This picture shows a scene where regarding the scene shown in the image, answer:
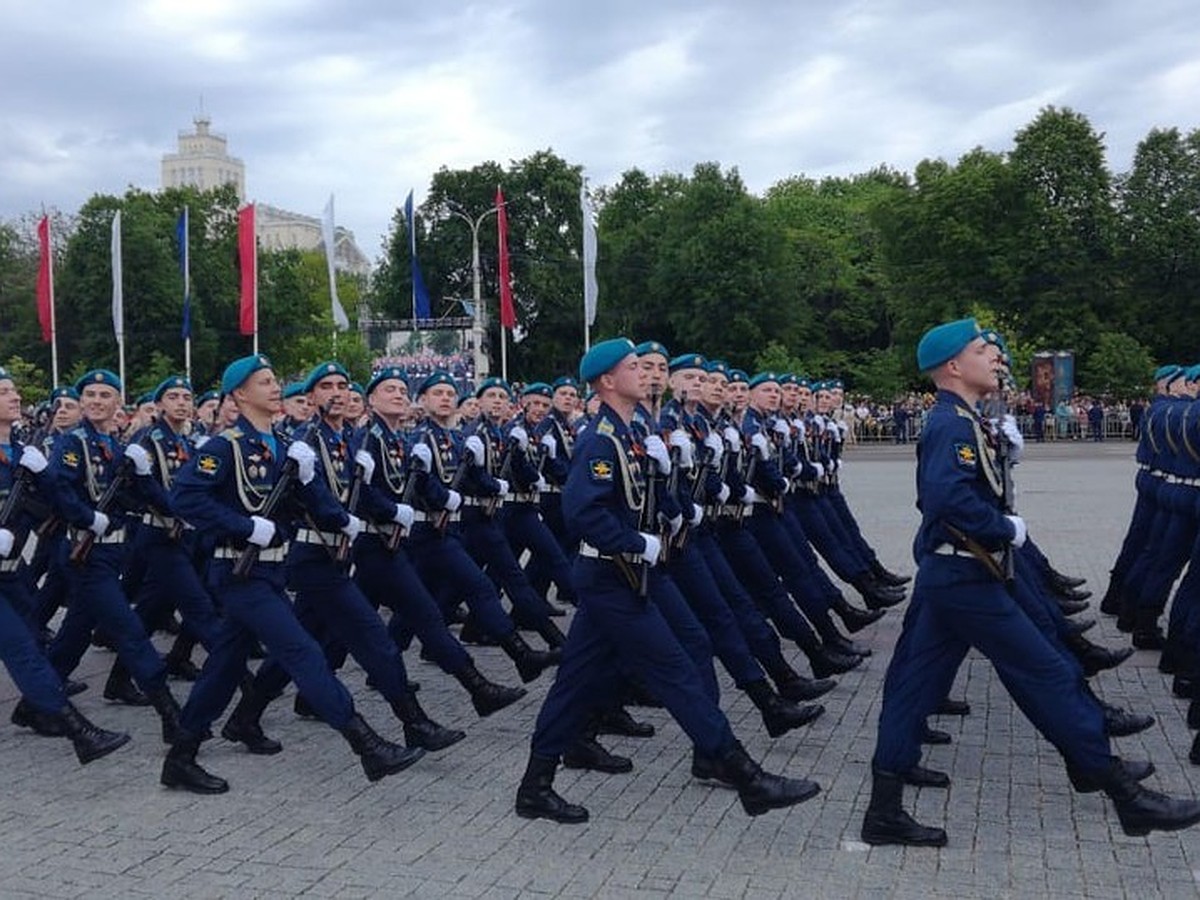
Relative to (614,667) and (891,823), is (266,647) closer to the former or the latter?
(614,667)

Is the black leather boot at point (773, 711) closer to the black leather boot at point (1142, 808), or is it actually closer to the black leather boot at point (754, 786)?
the black leather boot at point (754, 786)

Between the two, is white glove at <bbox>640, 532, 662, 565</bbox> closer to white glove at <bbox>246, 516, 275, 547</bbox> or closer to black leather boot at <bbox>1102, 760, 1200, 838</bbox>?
white glove at <bbox>246, 516, 275, 547</bbox>

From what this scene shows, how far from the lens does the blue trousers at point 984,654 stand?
500 centimetres

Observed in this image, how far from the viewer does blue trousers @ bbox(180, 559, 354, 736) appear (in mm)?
5988

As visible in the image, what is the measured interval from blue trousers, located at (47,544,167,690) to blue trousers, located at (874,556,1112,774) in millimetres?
4089

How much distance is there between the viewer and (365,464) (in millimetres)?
7363

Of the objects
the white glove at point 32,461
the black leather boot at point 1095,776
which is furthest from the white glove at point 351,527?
the black leather boot at point 1095,776

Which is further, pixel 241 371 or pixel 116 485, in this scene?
pixel 116 485

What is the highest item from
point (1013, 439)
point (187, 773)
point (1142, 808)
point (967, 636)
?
point (1013, 439)

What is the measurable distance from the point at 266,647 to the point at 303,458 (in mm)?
938

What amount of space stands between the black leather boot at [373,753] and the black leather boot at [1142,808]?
3.10 meters

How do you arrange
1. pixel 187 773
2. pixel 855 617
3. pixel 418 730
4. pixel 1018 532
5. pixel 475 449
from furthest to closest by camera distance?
pixel 855 617 < pixel 475 449 < pixel 418 730 < pixel 187 773 < pixel 1018 532

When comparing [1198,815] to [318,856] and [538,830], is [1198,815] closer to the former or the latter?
[538,830]

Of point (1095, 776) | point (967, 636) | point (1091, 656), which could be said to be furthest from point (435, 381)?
point (1095, 776)
